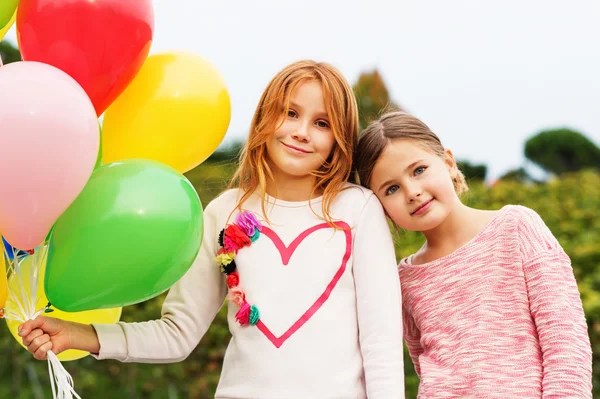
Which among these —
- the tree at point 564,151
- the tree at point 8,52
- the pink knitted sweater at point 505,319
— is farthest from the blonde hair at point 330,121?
the tree at point 564,151

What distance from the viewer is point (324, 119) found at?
213cm

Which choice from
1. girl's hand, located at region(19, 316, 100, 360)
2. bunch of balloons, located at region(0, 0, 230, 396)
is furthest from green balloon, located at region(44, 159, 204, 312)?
girl's hand, located at region(19, 316, 100, 360)

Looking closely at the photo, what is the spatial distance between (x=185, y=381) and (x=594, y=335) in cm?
246

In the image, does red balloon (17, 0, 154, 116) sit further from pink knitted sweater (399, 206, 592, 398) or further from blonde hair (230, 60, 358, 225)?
pink knitted sweater (399, 206, 592, 398)

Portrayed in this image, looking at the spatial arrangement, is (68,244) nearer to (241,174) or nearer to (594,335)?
(241,174)

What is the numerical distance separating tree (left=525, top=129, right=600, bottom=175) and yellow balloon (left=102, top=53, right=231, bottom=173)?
29.5 feet

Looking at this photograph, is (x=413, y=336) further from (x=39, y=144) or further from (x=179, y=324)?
(x=39, y=144)

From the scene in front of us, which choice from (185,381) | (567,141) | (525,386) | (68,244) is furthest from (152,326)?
(567,141)

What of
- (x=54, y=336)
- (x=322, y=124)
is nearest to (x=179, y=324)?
(x=54, y=336)

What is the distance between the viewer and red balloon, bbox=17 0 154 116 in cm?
179

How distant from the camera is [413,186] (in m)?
2.08

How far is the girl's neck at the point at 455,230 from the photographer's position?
2.13 metres

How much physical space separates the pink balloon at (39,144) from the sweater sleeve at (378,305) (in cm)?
78

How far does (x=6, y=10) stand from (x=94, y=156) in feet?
1.43
